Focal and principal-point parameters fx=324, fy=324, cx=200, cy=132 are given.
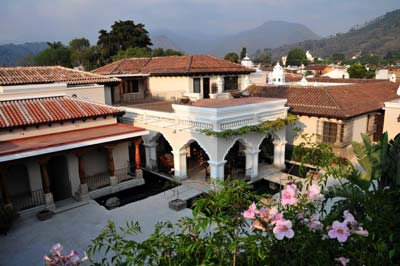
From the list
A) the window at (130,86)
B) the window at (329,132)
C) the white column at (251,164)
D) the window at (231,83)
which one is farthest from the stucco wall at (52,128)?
the window at (231,83)

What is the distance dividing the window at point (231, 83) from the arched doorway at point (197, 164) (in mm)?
9059

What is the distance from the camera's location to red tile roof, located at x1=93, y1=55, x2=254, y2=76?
26327 mm

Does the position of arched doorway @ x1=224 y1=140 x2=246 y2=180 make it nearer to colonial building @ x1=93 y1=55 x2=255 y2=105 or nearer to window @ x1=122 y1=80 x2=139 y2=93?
colonial building @ x1=93 y1=55 x2=255 y2=105

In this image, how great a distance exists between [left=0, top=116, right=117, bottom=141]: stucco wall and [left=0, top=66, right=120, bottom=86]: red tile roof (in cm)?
477

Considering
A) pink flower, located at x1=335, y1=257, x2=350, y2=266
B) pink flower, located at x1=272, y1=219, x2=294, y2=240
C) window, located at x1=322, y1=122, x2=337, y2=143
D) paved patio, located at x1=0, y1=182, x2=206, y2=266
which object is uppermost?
pink flower, located at x1=272, y1=219, x2=294, y2=240

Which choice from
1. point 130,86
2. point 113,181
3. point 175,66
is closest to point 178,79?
point 175,66

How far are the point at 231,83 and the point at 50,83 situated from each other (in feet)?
49.8

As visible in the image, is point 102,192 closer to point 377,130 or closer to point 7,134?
point 7,134

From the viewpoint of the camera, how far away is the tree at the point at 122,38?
214ft

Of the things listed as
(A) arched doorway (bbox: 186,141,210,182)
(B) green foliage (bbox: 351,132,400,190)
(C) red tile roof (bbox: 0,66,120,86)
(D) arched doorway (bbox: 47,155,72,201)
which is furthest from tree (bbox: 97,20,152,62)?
(B) green foliage (bbox: 351,132,400,190)

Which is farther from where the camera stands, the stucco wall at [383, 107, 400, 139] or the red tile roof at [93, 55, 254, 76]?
the red tile roof at [93, 55, 254, 76]

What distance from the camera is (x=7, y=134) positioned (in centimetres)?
1420

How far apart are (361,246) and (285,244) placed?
2.61ft

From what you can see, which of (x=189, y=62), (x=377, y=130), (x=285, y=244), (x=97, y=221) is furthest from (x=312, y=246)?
(x=189, y=62)
